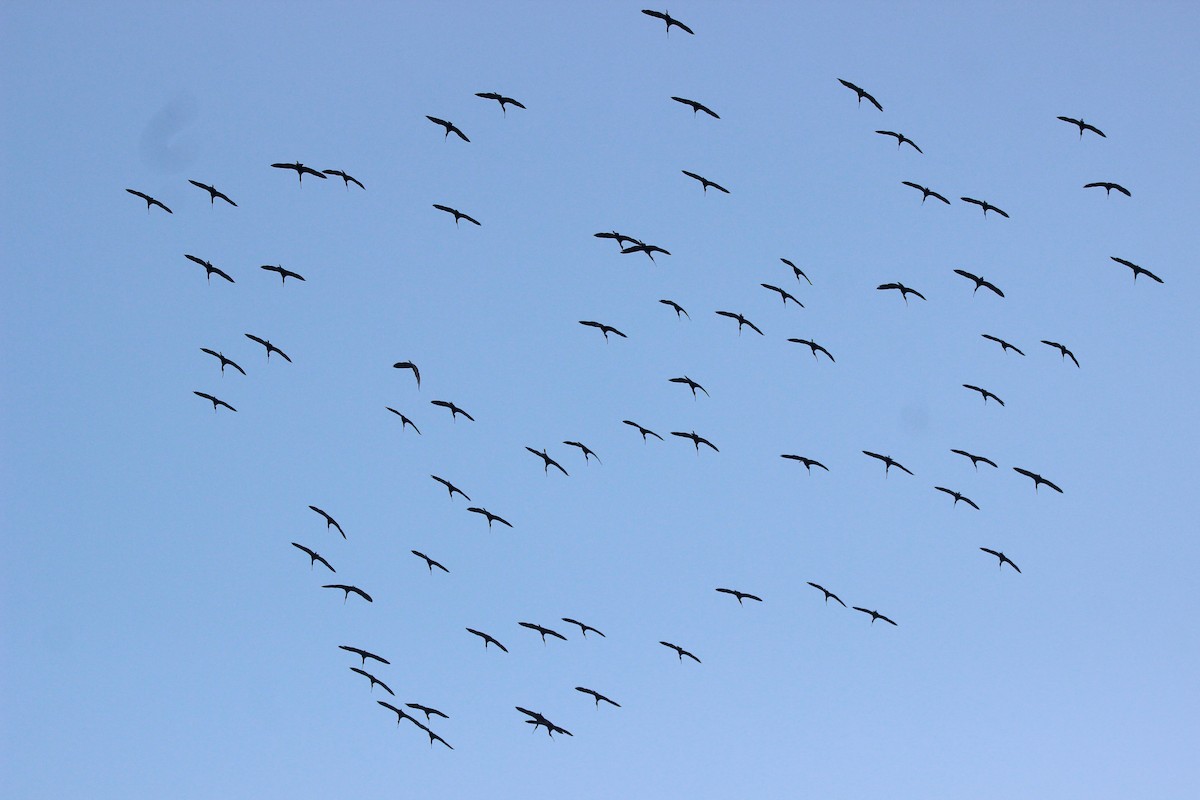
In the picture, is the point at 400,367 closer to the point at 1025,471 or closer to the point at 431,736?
the point at 431,736

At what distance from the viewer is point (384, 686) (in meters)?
145

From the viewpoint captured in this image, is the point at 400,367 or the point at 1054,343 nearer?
the point at 400,367

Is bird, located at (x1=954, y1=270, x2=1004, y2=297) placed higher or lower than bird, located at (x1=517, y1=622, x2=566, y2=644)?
higher

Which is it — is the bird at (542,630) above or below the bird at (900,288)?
below

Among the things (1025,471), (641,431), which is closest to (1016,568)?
(1025,471)

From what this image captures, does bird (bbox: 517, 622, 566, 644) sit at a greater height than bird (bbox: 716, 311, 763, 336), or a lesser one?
lesser

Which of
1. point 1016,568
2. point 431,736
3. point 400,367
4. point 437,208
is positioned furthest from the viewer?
point 1016,568

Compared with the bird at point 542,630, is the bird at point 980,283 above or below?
above

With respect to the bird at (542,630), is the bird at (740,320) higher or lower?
higher

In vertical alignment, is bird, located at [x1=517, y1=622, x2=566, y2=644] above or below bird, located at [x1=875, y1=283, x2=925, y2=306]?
below

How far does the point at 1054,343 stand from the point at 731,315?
3031cm

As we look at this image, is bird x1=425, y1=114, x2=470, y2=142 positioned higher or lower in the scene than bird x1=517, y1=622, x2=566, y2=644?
higher

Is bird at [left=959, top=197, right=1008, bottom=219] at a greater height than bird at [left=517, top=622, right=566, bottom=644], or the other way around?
bird at [left=959, top=197, right=1008, bottom=219]

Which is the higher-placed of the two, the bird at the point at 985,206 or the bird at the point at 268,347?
the bird at the point at 985,206
